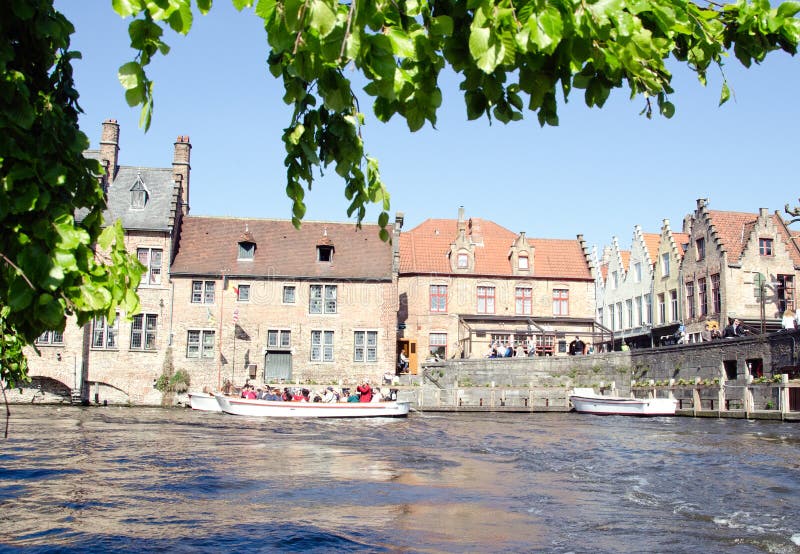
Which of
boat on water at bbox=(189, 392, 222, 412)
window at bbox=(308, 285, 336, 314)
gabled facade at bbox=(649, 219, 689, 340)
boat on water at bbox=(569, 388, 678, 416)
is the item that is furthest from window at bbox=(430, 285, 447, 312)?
boat on water at bbox=(189, 392, 222, 412)

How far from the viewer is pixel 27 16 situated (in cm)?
424

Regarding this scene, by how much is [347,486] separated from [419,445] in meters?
8.48

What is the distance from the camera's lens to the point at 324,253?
4459 centimetres

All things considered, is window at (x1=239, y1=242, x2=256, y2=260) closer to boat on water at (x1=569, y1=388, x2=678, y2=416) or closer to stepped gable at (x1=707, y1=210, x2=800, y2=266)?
boat on water at (x1=569, y1=388, x2=678, y2=416)

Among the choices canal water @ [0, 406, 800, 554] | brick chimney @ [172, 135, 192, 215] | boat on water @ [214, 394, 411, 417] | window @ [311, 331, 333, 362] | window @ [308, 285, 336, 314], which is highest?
brick chimney @ [172, 135, 192, 215]

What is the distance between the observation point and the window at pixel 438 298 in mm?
48844

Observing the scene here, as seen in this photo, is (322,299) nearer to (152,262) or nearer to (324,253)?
(324,253)

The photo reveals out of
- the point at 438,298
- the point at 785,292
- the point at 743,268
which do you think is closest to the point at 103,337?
the point at 438,298

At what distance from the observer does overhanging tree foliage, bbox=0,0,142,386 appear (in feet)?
13.6

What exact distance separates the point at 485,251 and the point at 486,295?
3221mm

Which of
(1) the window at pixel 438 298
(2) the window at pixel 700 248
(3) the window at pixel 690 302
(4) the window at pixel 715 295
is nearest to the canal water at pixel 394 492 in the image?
(4) the window at pixel 715 295

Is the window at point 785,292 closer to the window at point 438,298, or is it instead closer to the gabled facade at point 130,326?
the window at point 438,298

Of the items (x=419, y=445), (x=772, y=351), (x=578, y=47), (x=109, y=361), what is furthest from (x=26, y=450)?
(x=772, y=351)

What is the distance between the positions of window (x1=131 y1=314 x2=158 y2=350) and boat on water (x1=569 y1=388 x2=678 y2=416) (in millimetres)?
22479
